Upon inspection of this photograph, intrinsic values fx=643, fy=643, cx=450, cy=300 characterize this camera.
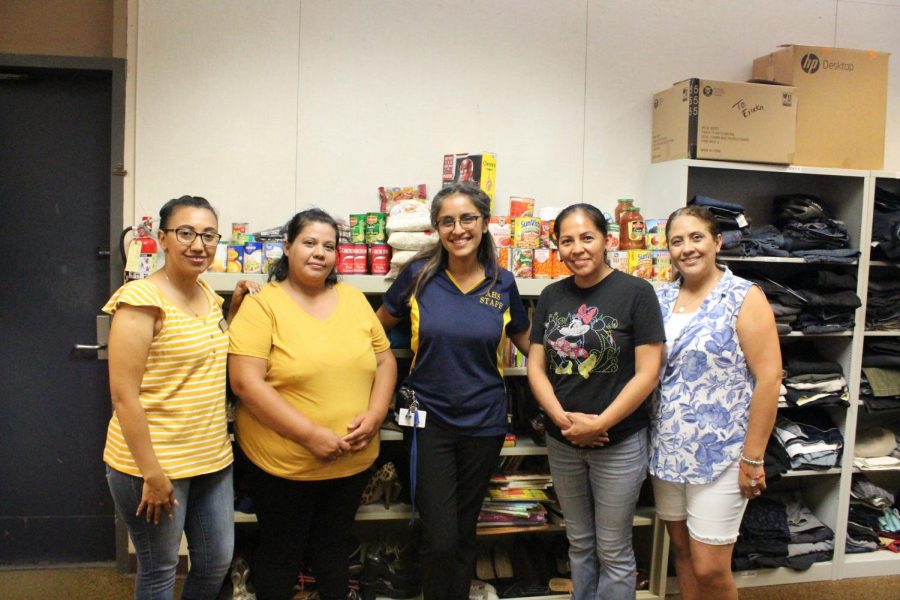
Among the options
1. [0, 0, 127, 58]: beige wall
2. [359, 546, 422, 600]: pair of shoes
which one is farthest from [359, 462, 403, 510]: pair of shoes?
[0, 0, 127, 58]: beige wall

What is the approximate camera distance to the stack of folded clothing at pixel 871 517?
3.12 meters

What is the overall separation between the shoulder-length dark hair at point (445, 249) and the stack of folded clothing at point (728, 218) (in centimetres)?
111

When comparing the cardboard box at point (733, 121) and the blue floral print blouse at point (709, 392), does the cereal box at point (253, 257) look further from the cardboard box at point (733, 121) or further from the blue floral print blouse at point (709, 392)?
the cardboard box at point (733, 121)

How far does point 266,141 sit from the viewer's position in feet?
8.98

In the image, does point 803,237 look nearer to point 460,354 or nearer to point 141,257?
point 460,354

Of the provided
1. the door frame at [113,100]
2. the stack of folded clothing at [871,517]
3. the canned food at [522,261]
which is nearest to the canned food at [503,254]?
the canned food at [522,261]

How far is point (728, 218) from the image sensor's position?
2.82 m

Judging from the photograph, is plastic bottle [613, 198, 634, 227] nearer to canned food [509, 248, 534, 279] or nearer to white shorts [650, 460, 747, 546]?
canned food [509, 248, 534, 279]

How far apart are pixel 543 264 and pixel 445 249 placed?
1.72ft

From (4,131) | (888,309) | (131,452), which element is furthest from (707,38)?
(4,131)

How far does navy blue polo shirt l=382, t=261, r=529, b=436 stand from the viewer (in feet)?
6.90

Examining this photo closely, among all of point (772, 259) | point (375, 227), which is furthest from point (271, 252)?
point (772, 259)

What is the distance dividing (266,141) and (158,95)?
47 cm

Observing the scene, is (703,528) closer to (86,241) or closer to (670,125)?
(670,125)
